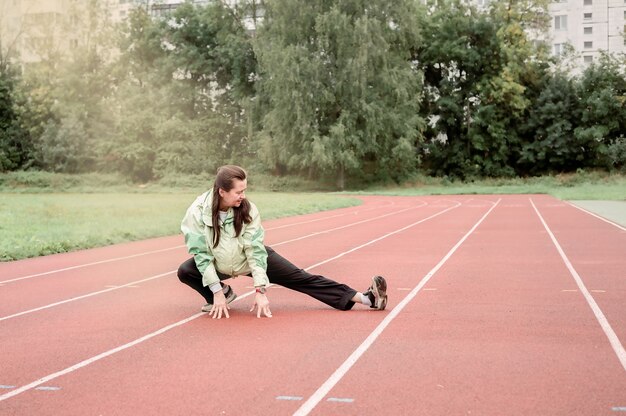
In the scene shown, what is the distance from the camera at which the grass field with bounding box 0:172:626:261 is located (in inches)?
625

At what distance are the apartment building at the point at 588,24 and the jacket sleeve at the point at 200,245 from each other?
74608 mm

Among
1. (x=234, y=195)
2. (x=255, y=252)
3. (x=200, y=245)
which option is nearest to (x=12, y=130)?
(x=200, y=245)

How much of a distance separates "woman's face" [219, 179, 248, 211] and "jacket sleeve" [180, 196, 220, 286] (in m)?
0.26

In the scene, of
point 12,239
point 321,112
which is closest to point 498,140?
point 321,112

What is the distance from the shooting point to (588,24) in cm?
7662

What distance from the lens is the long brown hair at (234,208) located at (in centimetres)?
636

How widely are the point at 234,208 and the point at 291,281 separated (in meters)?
0.92

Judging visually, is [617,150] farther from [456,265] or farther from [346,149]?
[456,265]

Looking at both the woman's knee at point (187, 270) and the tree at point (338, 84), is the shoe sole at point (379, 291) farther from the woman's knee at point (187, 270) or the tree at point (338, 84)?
the tree at point (338, 84)

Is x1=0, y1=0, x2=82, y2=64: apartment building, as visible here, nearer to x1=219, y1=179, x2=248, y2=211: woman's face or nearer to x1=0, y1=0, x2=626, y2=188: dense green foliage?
x1=0, y1=0, x2=626, y2=188: dense green foliage

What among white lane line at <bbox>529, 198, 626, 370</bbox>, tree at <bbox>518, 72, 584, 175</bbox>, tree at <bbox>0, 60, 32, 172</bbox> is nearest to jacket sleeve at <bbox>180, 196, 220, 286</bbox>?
white lane line at <bbox>529, 198, 626, 370</bbox>

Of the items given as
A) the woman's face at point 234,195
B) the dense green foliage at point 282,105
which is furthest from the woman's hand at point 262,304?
the dense green foliage at point 282,105

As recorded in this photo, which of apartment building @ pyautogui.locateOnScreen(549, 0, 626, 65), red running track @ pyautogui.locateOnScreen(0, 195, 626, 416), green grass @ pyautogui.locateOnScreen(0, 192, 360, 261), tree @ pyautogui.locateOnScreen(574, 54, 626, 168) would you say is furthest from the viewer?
apartment building @ pyautogui.locateOnScreen(549, 0, 626, 65)

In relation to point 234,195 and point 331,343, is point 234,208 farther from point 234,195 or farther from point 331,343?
point 331,343
